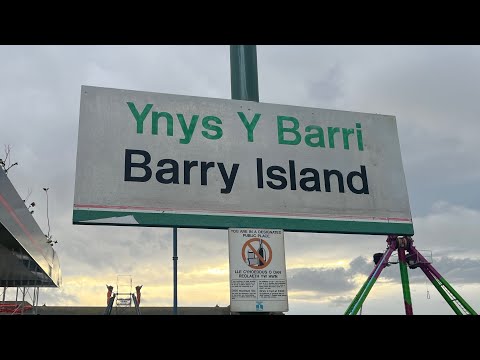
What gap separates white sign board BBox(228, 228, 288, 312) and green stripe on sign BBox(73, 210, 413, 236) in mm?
178

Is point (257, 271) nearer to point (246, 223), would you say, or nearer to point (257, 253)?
point (257, 253)

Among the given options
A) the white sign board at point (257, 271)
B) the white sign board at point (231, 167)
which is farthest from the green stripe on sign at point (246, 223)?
the white sign board at point (257, 271)

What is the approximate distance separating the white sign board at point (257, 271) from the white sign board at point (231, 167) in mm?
275

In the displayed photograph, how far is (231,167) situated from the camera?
27.4 ft

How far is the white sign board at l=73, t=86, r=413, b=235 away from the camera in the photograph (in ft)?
25.4

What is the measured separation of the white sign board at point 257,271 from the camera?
7.43 m

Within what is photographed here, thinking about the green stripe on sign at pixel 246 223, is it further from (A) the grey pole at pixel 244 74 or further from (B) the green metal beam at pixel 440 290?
(B) the green metal beam at pixel 440 290

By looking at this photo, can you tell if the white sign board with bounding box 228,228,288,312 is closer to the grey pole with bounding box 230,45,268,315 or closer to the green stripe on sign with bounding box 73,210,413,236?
the green stripe on sign with bounding box 73,210,413,236

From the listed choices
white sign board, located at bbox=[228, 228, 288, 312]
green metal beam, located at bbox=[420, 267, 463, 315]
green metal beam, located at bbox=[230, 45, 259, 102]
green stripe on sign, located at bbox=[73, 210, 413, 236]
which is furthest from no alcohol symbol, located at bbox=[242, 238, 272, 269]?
green metal beam, located at bbox=[420, 267, 463, 315]

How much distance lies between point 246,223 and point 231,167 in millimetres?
1064
